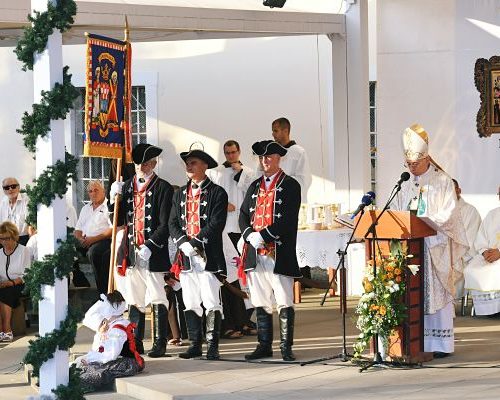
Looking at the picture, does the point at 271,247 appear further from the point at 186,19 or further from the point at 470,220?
the point at 470,220

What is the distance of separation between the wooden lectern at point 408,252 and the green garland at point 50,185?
2953 millimetres

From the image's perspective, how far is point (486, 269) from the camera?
13578 millimetres

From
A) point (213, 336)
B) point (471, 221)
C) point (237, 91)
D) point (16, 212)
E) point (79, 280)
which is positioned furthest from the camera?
point (237, 91)

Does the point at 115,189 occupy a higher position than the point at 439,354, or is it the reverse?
the point at 115,189

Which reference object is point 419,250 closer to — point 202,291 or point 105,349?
point 202,291

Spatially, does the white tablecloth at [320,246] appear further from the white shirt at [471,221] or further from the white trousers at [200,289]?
the white trousers at [200,289]

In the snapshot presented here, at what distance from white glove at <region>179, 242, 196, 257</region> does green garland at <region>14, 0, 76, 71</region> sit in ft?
9.85

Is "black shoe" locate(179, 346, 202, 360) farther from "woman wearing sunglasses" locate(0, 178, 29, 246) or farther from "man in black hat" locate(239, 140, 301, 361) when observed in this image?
"woman wearing sunglasses" locate(0, 178, 29, 246)

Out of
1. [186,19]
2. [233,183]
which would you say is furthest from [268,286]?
[186,19]

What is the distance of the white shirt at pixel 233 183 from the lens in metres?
13.4

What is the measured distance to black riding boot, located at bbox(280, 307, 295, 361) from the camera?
35.6ft

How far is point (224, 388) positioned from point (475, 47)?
21.3 ft

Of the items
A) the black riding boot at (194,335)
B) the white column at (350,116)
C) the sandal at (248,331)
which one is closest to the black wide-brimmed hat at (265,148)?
the black riding boot at (194,335)

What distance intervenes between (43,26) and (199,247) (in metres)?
3.24
